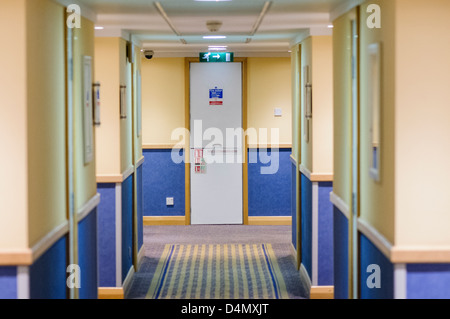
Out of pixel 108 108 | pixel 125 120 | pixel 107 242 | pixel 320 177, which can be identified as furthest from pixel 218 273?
pixel 108 108

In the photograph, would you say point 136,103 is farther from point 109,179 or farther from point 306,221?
point 306,221

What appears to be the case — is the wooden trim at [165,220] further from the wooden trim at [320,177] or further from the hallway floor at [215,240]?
the wooden trim at [320,177]

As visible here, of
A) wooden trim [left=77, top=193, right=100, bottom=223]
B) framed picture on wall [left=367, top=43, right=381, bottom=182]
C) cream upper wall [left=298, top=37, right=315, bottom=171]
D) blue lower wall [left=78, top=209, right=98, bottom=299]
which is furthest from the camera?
cream upper wall [left=298, top=37, right=315, bottom=171]

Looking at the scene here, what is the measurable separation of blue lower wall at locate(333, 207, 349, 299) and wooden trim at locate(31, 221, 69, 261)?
2.06 metres

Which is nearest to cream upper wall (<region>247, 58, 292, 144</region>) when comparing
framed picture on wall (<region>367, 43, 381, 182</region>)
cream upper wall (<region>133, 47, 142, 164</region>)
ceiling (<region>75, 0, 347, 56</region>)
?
ceiling (<region>75, 0, 347, 56</region>)

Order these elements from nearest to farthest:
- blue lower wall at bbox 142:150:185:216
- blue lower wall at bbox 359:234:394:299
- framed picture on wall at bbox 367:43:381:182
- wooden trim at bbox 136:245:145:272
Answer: blue lower wall at bbox 359:234:394:299 → framed picture on wall at bbox 367:43:381:182 → wooden trim at bbox 136:245:145:272 → blue lower wall at bbox 142:150:185:216

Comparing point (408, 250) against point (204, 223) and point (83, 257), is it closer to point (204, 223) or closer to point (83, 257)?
point (83, 257)

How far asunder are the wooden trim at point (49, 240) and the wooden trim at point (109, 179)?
6.74 feet

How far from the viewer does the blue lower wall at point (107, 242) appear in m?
6.68

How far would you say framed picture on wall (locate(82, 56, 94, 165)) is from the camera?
4980 millimetres

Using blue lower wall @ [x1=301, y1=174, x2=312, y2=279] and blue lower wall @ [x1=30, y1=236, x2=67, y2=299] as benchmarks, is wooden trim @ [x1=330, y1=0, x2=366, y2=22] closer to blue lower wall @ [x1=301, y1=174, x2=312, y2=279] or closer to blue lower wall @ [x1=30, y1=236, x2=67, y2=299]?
blue lower wall @ [x1=301, y1=174, x2=312, y2=279]

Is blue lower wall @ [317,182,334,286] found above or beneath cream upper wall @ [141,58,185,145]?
beneath

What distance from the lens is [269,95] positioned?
10711 millimetres

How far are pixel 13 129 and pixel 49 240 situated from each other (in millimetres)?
761
